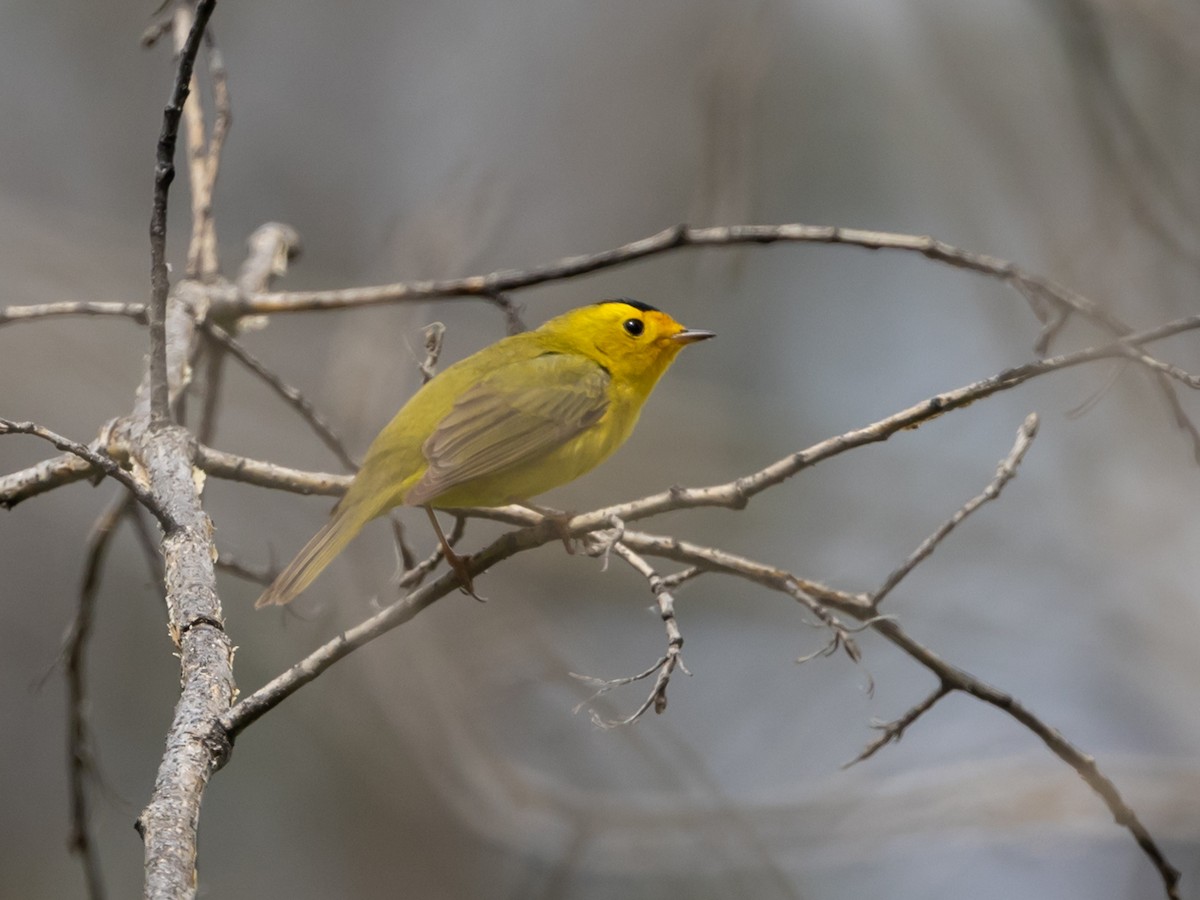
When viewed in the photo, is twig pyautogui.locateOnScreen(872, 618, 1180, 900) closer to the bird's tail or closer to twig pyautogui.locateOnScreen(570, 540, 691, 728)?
twig pyautogui.locateOnScreen(570, 540, 691, 728)

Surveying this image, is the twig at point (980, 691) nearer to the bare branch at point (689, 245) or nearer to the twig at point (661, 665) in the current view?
the twig at point (661, 665)

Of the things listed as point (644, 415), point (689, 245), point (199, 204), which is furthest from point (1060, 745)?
point (644, 415)

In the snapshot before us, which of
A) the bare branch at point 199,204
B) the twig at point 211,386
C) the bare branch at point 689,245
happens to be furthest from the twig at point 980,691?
the bare branch at point 199,204

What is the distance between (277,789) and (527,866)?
5721 mm

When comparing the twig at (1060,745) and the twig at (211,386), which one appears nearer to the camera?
the twig at (1060,745)

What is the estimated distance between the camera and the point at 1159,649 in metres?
7.74

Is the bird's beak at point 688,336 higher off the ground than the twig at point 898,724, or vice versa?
the bird's beak at point 688,336

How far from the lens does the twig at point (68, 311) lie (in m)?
3.27

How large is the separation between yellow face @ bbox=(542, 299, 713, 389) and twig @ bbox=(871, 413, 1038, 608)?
1974mm

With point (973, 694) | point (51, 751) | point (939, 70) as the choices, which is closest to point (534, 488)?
point (973, 694)

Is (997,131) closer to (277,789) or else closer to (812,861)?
(812,861)

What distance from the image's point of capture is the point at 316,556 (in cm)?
341

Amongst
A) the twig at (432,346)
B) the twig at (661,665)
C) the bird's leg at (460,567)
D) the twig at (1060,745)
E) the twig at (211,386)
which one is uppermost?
the twig at (211,386)

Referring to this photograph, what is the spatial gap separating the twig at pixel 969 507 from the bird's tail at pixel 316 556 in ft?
4.91
